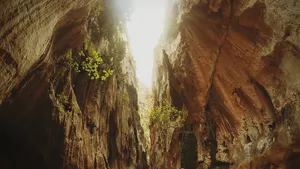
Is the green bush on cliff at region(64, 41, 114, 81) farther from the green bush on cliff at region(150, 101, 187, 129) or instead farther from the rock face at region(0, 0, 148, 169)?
the green bush on cliff at region(150, 101, 187, 129)

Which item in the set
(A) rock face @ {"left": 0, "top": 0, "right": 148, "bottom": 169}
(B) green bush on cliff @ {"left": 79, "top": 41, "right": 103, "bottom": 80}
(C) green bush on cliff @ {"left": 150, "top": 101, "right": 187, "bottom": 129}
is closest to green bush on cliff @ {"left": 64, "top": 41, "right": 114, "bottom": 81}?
(B) green bush on cliff @ {"left": 79, "top": 41, "right": 103, "bottom": 80}

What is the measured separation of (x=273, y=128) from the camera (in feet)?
32.1

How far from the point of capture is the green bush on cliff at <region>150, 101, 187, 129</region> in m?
15.2

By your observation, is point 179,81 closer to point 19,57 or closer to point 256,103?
point 256,103

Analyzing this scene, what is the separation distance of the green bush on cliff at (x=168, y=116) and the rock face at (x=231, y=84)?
41 centimetres

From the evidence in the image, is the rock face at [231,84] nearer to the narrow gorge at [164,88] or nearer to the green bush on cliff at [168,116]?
the narrow gorge at [164,88]

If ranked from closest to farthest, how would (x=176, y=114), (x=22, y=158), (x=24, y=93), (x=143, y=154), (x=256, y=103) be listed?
1. (x=24, y=93)
2. (x=22, y=158)
3. (x=256, y=103)
4. (x=176, y=114)
5. (x=143, y=154)

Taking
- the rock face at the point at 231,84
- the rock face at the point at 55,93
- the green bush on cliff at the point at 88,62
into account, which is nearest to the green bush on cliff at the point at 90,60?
the green bush on cliff at the point at 88,62

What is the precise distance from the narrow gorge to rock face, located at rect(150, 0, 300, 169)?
53 mm

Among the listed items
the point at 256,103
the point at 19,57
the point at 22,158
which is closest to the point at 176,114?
the point at 256,103

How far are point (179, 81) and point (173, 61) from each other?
4.28 feet

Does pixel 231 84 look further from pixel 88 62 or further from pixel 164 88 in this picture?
pixel 88 62

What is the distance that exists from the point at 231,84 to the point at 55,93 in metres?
8.11

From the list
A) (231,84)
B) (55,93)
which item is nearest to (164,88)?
(231,84)
